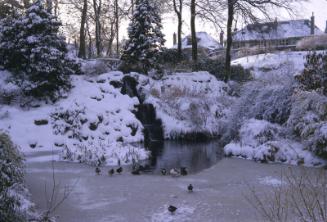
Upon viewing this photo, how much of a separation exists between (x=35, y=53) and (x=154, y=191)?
983 cm

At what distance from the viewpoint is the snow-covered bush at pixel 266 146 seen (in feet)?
40.3

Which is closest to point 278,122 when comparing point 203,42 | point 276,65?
point 276,65

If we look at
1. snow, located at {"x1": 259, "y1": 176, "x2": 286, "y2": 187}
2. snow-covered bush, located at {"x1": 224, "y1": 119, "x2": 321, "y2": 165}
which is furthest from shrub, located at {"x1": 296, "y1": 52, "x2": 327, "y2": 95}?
snow, located at {"x1": 259, "y1": 176, "x2": 286, "y2": 187}

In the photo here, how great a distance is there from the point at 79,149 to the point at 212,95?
28.9ft

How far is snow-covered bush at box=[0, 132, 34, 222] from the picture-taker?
570 centimetres

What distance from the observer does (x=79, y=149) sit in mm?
13492

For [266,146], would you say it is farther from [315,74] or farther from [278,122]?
[315,74]

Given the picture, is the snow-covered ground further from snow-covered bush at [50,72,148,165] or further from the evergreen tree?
the evergreen tree

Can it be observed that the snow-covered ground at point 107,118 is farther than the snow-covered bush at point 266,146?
Yes

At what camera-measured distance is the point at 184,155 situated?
14.0 meters

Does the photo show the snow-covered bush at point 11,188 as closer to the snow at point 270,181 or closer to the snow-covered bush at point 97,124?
the snow at point 270,181

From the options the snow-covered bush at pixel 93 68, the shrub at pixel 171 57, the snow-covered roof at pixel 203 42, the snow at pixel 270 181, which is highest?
the snow-covered roof at pixel 203 42

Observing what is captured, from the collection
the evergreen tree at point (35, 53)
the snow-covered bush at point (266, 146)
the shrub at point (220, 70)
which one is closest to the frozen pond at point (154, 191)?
the snow-covered bush at point (266, 146)

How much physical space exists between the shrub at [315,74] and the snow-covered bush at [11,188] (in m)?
9.66
